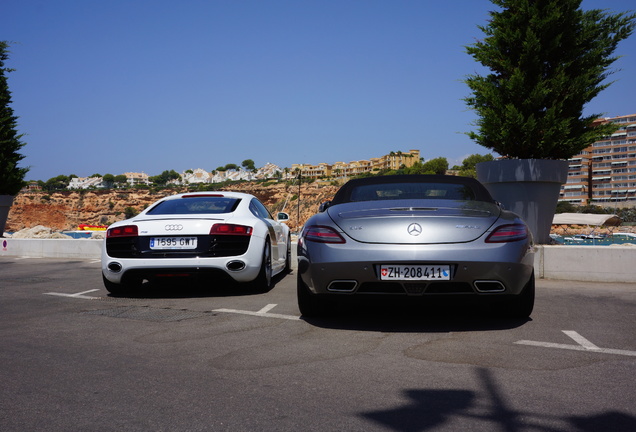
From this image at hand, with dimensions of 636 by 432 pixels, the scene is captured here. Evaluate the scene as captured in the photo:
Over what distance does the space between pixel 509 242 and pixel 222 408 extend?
9.28ft

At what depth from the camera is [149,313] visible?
5.82m

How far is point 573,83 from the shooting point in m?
11.1

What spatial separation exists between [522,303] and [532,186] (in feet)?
20.0

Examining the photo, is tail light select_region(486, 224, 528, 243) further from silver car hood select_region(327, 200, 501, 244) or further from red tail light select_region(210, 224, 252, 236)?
red tail light select_region(210, 224, 252, 236)

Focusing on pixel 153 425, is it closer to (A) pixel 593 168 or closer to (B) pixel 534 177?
(B) pixel 534 177

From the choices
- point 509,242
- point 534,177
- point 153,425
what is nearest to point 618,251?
point 534,177

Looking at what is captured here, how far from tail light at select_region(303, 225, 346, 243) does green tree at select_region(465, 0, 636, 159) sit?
24.0ft

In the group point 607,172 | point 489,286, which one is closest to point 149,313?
point 489,286

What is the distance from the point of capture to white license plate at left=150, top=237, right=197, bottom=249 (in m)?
6.81

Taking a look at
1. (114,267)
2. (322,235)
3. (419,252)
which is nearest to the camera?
(419,252)

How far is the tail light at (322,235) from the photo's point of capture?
→ 4.79 meters

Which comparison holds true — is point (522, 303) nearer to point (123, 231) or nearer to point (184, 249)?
point (184, 249)

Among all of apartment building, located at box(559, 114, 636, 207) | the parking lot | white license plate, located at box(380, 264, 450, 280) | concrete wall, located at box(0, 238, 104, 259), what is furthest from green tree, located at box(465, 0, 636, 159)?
apartment building, located at box(559, 114, 636, 207)

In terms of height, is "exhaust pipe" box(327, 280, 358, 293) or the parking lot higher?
"exhaust pipe" box(327, 280, 358, 293)
